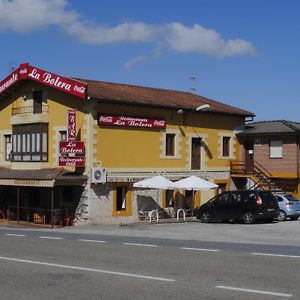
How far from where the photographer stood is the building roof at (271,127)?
3694cm

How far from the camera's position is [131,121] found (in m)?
32.8

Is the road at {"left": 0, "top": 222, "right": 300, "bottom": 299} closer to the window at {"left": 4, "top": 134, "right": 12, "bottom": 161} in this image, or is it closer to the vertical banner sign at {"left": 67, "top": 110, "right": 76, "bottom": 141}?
the vertical banner sign at {"left": 67, "top": 110, "right": 76, "bottom": 141}

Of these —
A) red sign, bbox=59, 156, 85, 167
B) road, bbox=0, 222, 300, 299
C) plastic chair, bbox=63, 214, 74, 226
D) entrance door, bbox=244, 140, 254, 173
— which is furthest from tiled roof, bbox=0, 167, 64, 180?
entrance door, bbox=244, 140, 254, 173

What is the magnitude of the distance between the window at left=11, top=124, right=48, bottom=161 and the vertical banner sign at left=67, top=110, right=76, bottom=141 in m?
2.86

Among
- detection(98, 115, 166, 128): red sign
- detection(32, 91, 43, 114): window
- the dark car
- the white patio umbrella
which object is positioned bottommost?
the dark car

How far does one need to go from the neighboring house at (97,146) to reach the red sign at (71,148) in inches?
2.0

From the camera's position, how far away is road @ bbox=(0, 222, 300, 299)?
367 inches

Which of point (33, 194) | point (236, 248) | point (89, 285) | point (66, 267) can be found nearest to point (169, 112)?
point (33, 194)

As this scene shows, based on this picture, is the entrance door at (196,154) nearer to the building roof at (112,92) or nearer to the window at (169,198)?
the building roof at (112,92)

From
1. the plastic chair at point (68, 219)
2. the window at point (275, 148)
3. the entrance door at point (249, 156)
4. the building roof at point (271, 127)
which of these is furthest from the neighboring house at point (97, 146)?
the window at point (275, 148)

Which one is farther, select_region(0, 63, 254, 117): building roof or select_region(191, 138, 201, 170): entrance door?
select_region(191, 138, 201, 170): entrance door

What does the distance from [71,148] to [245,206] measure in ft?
30.5

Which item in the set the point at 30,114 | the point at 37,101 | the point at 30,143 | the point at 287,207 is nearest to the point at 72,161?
the point at 30,143

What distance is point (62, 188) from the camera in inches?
1302
